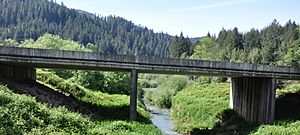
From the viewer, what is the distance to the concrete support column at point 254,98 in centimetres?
3703

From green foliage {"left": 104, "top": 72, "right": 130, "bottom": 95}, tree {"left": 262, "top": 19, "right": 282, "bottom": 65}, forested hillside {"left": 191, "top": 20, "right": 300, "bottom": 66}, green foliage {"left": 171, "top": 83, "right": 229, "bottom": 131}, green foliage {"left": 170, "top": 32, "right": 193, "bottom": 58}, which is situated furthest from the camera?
green foliage {"left": 170, "top": 32, "right": 193, "bottom": 58}

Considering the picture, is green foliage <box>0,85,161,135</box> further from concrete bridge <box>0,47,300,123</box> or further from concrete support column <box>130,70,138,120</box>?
concrete support column <box>130,70,138,120</box>

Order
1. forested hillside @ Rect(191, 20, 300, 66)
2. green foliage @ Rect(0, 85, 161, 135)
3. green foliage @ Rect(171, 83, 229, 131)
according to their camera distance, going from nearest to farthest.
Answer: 1. green foliage @ Rect(0, 85, 161, 135)
2. green foliage @ Rect(171, 83, 229, 131)
3. forested hillside @ Rect(191, 20, 300, 66)

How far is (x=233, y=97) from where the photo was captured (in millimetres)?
44688

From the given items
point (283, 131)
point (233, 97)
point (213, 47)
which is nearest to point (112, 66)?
point (283, 131)

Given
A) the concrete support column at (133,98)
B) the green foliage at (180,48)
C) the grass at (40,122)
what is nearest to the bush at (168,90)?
the concrete support column at (133,98)

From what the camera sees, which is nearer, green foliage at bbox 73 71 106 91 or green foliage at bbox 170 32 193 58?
green foliage at bbox 73 71 106 91

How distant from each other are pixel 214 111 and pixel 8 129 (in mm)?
32432

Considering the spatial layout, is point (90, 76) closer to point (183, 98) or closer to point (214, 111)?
point (183, 98)

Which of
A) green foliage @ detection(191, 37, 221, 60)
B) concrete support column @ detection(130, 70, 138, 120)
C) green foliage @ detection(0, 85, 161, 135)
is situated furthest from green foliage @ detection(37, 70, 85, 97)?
green foliage @ detection(191, 37, 221, 60)

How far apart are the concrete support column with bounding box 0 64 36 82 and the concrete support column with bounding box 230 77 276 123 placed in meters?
24.8

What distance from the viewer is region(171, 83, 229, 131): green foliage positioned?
44469 mm

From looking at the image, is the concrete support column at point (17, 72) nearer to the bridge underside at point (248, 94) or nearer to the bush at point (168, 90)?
the bridge underside at point (248, 94)

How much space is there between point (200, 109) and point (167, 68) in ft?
57.8
